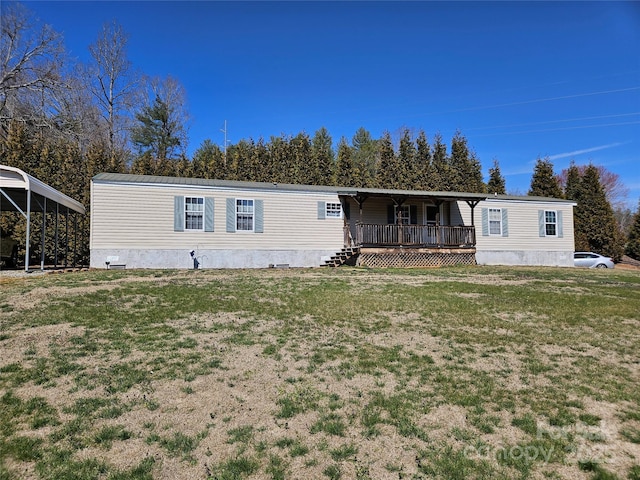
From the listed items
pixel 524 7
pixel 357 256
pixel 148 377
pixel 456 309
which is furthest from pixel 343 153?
pixel 148 377

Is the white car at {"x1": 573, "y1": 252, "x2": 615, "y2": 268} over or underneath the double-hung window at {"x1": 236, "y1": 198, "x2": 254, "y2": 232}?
underneath

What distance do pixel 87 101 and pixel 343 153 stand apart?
19.3 m

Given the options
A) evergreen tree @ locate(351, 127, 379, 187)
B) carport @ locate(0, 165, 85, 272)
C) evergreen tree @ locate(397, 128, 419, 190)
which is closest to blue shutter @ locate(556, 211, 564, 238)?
evergreen tree @ locate(397, 128, 419, 190)

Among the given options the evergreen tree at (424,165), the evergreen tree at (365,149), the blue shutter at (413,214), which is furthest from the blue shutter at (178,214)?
the evergreen tree at (365,149)

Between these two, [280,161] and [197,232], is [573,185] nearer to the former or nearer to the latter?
[280,161]

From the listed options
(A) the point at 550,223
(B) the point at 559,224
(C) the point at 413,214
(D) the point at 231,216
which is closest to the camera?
(D) the point at 231,216

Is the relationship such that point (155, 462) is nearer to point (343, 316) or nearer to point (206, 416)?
point (206, 416)

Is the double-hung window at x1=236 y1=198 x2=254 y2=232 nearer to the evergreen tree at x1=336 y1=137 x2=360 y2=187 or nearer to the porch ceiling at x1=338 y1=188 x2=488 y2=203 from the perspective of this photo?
the porch ceiling at x1=338 y1=188 x2=488 y2=203

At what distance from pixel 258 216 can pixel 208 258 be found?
8.36 ft

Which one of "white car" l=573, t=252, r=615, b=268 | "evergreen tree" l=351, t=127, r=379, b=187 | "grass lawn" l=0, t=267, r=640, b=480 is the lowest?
"grass lawn" l=0, t=267, r=640, b=480

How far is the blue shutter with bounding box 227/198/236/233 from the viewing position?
601 inches

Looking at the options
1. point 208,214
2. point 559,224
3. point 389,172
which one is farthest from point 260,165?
point 559,224

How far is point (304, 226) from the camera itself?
16.3 m

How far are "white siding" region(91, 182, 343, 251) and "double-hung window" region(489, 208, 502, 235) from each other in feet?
25.2
